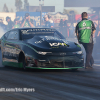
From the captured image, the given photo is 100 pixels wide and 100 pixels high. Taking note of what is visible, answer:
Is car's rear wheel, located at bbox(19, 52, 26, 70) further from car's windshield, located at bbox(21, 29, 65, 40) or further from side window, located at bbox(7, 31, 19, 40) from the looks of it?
side window, located at bbox(7, 31, 19, 40)

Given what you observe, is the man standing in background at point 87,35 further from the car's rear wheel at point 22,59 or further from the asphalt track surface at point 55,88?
the asphalt track surface at point 55,88

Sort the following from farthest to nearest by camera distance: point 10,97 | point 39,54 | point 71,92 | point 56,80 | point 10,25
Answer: point 10,25, point 39,54, point 56,80, point 71,92, point 10,97

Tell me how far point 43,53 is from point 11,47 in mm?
1591

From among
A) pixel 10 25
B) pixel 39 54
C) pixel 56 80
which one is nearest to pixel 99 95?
pixel 56 80

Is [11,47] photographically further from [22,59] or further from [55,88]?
[55,88]

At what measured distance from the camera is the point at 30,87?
5906mm

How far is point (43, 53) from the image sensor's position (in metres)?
8.47

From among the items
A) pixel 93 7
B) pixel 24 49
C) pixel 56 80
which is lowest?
pixel 56 80

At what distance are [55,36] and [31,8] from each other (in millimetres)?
115876

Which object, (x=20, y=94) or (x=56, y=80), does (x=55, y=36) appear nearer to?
(x=56, y=80)

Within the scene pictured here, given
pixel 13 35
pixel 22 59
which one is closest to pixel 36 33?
pixel 13 35

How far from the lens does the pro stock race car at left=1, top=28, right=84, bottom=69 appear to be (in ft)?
27.8

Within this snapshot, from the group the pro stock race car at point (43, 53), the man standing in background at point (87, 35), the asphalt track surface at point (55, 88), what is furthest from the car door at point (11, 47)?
the asphalt track surface at point (55, 88)

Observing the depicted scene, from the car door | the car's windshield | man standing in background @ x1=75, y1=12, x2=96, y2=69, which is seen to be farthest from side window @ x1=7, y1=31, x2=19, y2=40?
man standing in background @ x1=75, y1=12, x2=96, y2=69
